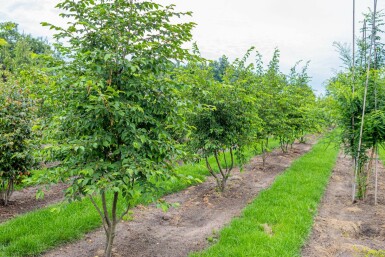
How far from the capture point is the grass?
494 cm

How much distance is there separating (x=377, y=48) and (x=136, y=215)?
8.17m

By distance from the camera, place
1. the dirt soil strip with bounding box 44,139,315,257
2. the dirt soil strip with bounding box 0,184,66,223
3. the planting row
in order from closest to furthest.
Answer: the planting row → the dirt soil strip with bounding box 44,139,315,257 → the dirt soil strip with bounding box 0,184,66,223

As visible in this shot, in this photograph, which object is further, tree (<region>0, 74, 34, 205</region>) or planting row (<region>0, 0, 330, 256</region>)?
tree (<region>0, 74, 34, 205</region>)

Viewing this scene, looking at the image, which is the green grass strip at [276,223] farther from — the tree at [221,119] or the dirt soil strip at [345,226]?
the tree at [221,119]

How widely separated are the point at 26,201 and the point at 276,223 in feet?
19.5

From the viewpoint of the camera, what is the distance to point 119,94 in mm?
3742

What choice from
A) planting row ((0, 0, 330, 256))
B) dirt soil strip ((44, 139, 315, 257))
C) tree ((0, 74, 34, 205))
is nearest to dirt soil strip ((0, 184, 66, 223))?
tree ((0, 74, 34, 205))

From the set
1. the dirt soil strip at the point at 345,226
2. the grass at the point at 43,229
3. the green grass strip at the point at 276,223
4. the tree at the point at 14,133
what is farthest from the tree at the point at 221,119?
the tree at the point at 14,133

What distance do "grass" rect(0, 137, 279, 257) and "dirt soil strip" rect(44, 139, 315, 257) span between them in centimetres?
21

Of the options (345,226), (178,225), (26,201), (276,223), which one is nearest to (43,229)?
(26,201)

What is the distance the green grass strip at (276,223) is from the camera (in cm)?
498

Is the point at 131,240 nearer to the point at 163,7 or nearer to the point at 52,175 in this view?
the point at 52,175

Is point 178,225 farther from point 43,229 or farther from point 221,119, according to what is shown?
point 221,119

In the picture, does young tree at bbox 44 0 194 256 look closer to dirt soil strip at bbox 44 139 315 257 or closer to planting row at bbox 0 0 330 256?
planting row at bbox 0 0 330 256
